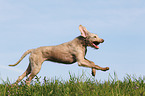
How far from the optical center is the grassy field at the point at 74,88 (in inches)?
214

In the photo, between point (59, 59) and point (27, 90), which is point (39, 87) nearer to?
point (27, 90)

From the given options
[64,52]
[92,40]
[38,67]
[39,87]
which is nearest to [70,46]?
[64,52]

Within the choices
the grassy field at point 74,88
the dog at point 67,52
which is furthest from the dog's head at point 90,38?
the grassy field at point 74,88

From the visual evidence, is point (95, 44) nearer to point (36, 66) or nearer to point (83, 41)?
point (83, 41)

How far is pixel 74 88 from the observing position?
5.75m

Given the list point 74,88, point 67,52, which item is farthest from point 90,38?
point 74,88

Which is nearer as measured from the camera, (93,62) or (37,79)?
(37,79)

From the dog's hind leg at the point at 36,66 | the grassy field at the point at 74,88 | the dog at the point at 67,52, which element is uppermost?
the dog at the point at 67,52

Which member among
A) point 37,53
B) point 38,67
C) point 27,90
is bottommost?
point 27,90

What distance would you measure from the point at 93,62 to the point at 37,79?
1.77m

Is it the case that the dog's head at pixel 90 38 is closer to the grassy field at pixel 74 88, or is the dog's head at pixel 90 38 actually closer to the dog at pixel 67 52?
the dog at pixel 67 52

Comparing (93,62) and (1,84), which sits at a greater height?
(93,62)

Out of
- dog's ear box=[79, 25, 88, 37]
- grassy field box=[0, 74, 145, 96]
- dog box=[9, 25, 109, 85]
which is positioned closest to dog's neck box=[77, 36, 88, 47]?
dog box=[9, 25, 109, 85]

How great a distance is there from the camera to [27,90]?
19.4 ft
